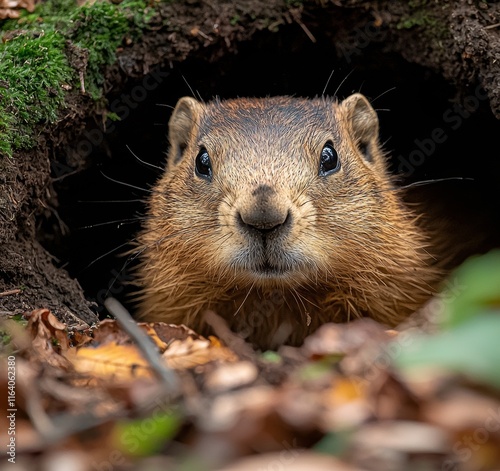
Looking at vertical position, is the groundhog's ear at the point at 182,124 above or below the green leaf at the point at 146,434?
above

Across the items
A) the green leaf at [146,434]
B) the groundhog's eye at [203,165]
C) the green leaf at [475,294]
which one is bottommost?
the green leaf at [475,294]

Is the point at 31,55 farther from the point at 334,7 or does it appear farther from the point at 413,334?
the point at 413,334

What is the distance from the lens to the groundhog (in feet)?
17.7

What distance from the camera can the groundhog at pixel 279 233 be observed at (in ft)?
17.7

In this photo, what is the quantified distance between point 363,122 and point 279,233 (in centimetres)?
280

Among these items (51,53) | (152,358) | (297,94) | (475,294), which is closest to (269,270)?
(152,358)

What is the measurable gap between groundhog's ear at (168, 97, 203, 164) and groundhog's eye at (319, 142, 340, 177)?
1.59 meters

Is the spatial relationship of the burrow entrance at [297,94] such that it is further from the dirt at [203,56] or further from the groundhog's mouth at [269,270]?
the groundhog's mouth at [269,270]

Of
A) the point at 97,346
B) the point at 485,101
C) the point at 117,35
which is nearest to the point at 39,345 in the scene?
the point at 97,346

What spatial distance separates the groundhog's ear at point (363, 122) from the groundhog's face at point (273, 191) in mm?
11

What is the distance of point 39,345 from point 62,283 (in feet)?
7.40

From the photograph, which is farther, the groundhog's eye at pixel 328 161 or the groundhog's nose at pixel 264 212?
the groundhog's eye at pixel 328 161

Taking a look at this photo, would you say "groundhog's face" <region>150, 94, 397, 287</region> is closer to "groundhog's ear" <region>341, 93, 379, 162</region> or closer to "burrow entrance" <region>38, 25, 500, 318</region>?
"groundhog's ear" <region>341, 93, 379, 162</region>

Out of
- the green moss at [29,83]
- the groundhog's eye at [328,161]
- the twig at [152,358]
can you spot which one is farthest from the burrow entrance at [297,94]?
the twig at [152,358]
